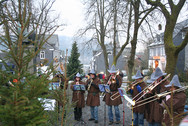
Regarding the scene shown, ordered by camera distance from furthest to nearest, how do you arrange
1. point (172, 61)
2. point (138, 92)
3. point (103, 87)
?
point (172, 61), point (103, 87), point (138, 92)

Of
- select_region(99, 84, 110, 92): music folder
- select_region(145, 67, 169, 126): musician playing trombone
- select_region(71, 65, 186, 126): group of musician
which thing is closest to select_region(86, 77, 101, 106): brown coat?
select_region(71, 65, 186, 126): group of musician

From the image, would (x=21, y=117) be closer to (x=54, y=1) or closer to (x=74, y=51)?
(x=54, y=1)

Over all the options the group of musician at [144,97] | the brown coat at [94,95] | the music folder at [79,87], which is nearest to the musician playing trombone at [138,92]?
the group of musician at [144,97]

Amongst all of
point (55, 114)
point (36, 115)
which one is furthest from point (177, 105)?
point (36, 115)

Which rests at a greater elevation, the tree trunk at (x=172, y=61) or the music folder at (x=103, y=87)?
the tree trunk at (x=172, y=61)

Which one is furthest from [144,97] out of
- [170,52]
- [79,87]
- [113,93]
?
[170,52]

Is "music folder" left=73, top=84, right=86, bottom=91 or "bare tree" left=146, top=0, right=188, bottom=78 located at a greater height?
"bare tree" left=146, top=0, right=188, bottom=78

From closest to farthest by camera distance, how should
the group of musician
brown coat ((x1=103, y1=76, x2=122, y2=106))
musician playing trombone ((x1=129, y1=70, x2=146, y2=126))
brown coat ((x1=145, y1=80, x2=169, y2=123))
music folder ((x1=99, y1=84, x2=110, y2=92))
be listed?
the group of musician, brown coat ((x1=145, y1=80, x2=169, y2=123)), musician playing trombone ((x1=129, y1=70, x2=146, y2=126)), music folder ((x1=99, y1=84, x2=110, y2=92)), brown coat ((x1=103, y1=76, x2=122, y2=106))

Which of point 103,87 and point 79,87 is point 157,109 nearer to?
point 103,87

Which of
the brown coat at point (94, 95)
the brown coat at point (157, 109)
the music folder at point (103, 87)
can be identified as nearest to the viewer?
the brown coat at point (157, 109)

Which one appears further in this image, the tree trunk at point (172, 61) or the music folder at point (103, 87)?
the tree trunk at point (172, 61)

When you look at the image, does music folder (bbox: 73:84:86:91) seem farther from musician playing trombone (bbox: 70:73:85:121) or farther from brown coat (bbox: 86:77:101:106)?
brown coat (bbox: 86:77:101:106)

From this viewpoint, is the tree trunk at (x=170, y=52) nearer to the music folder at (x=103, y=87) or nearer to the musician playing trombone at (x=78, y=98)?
the music folder at (x=103, y=87)

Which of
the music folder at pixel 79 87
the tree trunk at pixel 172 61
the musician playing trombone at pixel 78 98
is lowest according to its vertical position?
the musician playing trombone at pixel 78 98
